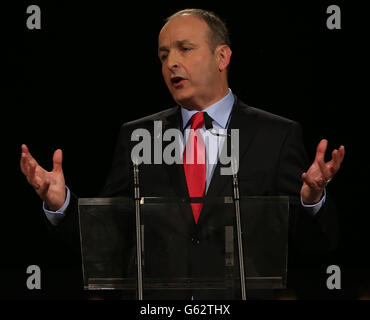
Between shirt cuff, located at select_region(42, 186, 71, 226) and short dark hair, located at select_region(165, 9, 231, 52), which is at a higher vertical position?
short dark hair, located at select_region(165, 9, 231, 52)

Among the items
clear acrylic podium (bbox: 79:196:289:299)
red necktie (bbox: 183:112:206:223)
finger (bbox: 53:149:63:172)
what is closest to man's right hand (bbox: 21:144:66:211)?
finger (bbox: 53:149:63:172)

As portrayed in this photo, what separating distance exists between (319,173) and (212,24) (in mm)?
803

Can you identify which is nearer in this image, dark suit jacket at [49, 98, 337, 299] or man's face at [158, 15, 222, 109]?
dark suit jacket at [49, 98, 337, 299]

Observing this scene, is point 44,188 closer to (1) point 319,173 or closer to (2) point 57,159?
(2) point 57,159

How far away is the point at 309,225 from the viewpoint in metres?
2.32

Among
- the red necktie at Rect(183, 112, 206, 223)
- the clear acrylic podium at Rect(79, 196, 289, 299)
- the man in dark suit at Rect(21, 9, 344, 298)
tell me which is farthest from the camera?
the red necktie at Rect(183, 112, 206, 223)

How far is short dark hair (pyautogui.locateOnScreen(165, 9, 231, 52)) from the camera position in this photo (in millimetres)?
2584

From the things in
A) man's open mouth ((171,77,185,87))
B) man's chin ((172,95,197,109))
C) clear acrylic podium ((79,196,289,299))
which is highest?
man's open mouth ((171,77,185,87))

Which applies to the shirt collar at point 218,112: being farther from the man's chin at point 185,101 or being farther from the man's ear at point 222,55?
the man's ear at point 222,55

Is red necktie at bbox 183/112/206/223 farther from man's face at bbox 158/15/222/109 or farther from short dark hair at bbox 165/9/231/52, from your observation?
short dark hair at bbox 165/9/231/52

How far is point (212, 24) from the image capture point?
8.54 feet
